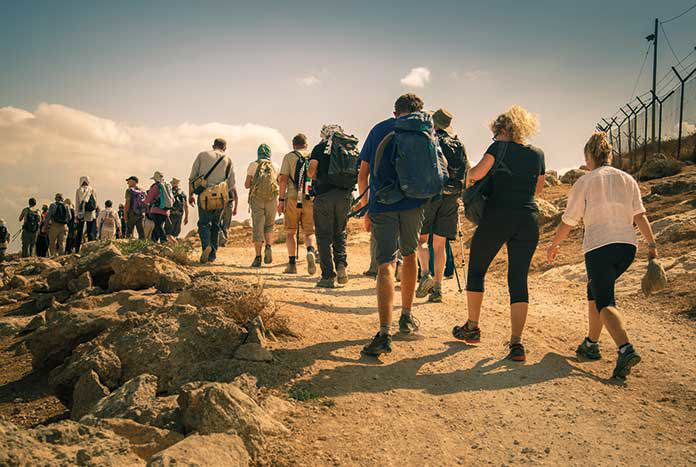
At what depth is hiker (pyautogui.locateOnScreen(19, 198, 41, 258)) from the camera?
17.4 m

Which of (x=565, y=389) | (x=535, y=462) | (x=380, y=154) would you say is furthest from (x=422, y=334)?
(x=535, y=462)

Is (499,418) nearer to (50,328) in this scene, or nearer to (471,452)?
(471,452)

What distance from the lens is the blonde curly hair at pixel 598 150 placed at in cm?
470

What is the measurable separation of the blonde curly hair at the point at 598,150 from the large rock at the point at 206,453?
→ 3.77 meters

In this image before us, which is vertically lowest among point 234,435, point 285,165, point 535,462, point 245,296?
point 535,462

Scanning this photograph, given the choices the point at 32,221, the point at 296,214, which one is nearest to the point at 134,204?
the point at 32,221

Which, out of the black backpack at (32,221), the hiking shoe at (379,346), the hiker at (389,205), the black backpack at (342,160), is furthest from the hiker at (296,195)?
the black backpack at (32,221)

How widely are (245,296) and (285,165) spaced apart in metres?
3.88

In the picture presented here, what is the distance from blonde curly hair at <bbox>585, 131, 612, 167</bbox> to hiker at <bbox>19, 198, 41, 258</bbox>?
17.8 meters

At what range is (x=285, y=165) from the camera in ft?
27.8

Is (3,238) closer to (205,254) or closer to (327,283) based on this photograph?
(205,254)

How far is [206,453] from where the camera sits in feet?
8.46

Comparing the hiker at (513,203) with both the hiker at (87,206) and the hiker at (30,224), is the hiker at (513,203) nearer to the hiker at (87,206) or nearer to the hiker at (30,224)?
the hiker at (87,206)

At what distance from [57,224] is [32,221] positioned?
166 centimetres
